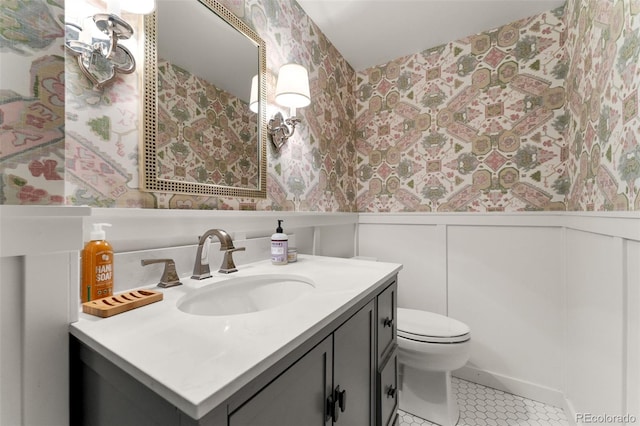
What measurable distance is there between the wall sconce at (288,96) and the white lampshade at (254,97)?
110mm

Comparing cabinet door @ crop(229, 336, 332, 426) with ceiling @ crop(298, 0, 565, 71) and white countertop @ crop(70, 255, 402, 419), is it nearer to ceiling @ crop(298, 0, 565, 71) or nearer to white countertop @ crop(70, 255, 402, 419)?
white countertop @ crop(70, 255, 402, 419)

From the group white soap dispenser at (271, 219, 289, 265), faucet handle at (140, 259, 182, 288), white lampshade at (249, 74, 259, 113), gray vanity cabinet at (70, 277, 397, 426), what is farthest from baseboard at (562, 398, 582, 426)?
white lampshade at (249, 74, 259, 113)

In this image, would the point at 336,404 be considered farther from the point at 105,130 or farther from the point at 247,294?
the point at 105,130

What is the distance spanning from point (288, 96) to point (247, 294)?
3.24 ft

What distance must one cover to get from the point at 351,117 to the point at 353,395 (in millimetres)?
2015

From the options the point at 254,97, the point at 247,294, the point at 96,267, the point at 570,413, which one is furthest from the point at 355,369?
the point at 570,413

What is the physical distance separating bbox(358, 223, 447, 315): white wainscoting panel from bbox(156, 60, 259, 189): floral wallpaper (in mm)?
1227

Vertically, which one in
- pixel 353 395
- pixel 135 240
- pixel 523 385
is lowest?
pixel 523 385

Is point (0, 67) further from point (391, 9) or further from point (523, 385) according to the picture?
point (523, 385)

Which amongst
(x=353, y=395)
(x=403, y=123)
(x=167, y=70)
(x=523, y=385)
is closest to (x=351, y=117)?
(x=403, y=123)

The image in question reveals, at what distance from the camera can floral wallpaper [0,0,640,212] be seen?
1.84ft

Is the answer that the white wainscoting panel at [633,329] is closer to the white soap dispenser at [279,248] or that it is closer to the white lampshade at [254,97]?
the white soap dispenser at [279,248]

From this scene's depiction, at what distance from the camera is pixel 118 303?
2.25 ft

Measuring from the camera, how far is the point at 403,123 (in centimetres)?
217
